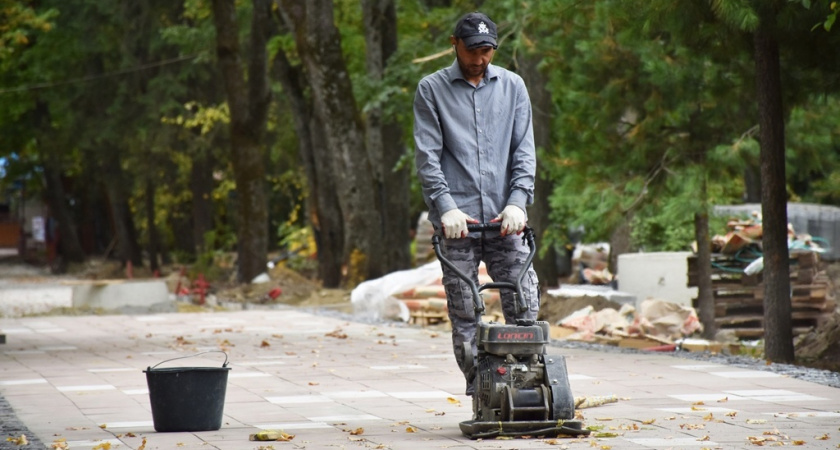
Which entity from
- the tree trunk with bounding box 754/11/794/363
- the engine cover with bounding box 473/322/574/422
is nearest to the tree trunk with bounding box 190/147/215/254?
the tree trunk with bounding box 754/11/794/363

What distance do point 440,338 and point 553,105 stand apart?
25.1 ft

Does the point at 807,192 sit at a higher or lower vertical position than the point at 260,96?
lower

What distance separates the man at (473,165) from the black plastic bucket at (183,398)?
4.73 feet

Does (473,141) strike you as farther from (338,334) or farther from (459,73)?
(338,334)

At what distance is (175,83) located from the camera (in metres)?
34.7

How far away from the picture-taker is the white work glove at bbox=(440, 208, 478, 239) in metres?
6.61

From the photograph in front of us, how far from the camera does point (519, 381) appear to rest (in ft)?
21.5

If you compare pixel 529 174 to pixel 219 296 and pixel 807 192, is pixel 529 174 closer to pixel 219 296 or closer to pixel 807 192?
pixel 219 296

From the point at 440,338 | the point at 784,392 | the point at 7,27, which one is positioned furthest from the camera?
the point at 7,27

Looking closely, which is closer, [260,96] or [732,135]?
[732,135]

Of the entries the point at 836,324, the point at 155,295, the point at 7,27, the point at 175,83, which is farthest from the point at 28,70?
the point at 836,324

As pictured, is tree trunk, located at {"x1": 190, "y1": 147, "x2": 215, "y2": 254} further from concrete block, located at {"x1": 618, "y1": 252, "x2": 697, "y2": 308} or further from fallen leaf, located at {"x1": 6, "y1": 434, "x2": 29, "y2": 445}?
fallen leaf, located at {"x1": 6, "y1": 434, "x2": 29, "y2": 445}

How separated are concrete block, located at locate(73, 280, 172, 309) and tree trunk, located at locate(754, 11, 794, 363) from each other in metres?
12.5

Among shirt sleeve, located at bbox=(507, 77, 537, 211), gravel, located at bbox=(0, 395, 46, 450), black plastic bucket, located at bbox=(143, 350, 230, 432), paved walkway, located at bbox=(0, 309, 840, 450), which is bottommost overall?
paved walkway, located at bbox=(0, 309, 840, 450)
